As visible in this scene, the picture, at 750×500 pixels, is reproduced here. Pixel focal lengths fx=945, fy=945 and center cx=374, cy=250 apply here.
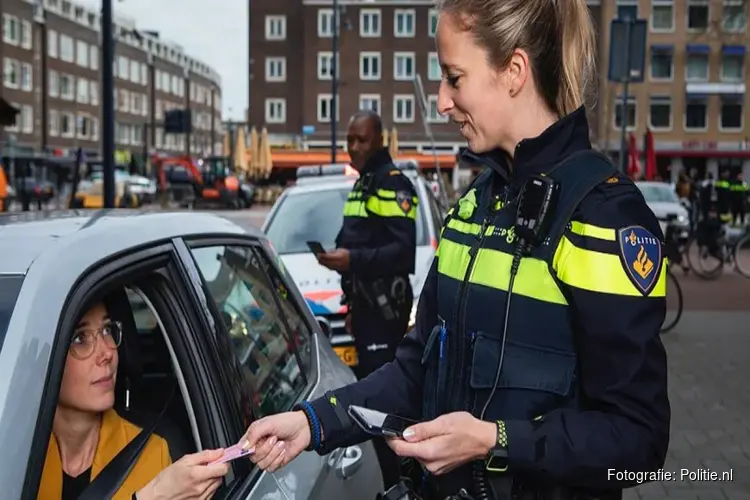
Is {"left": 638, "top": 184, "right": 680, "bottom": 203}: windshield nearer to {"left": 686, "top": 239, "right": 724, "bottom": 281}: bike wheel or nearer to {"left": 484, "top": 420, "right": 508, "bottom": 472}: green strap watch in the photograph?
{"left": 686, "top": 239, "right": 724, "bottom": 281}: bike wheel

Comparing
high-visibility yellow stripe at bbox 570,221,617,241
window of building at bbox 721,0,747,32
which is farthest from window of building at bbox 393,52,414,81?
high-visibility yellow stripe at bbox 570,221,617,241

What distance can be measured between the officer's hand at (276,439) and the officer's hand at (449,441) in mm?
328

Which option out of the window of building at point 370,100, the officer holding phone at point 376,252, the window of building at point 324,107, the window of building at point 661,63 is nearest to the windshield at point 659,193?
the officer holding phone at point 376,252

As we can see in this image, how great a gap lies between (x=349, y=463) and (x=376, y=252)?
8.52 feet

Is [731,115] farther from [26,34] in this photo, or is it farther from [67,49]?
[67,49]

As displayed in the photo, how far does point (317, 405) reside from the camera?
2.03 meters

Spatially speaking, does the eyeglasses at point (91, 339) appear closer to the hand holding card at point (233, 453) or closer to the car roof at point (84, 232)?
the car roof at point (84, 232)

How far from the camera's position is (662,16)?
184 feet

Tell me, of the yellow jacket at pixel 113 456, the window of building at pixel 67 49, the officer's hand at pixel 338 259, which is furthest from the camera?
the window of building at pixel 67 49

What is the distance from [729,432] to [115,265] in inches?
194

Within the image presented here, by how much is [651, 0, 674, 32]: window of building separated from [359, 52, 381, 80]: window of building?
17.0 m

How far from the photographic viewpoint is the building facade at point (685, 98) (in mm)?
55312

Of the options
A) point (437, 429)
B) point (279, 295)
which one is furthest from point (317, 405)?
point (279, 295)

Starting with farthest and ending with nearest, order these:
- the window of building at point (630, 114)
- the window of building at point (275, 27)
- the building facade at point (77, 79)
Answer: the window of building at point (275, 27), the building facade at point (77, 79), the window of building at point (630, 114)
